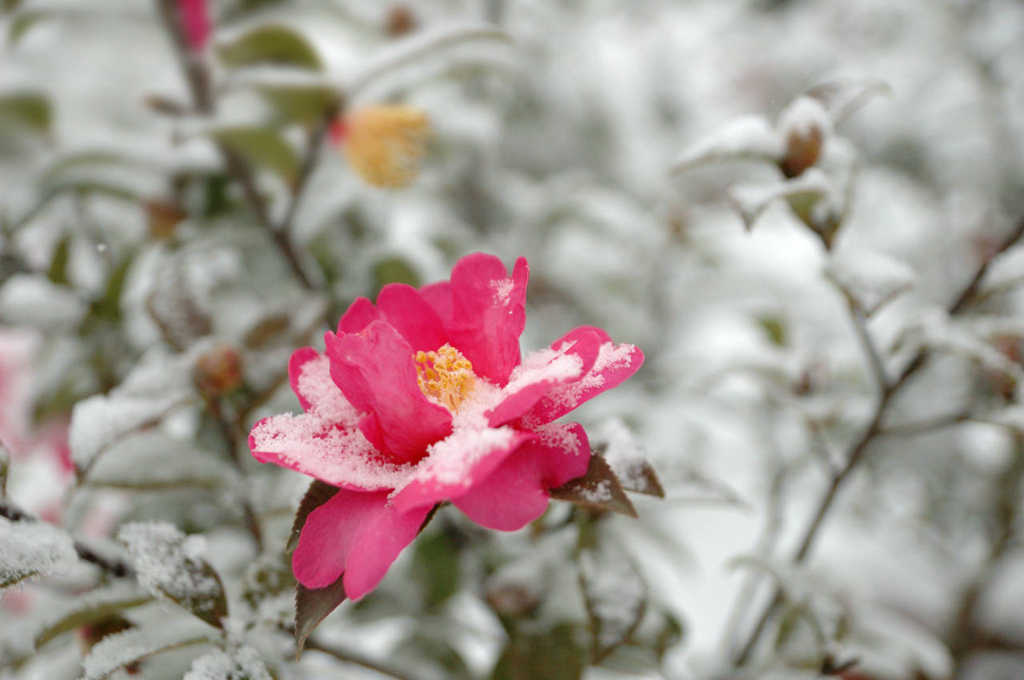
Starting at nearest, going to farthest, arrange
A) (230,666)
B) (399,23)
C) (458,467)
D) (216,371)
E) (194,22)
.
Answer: (458,467)
(230,666)
(216,371)
(194,22)
(399,23)

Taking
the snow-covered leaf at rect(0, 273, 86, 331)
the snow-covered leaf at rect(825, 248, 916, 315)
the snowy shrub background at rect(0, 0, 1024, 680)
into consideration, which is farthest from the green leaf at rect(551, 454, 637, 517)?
the snow-covered leaf at rect(0, 273, 86, 331)

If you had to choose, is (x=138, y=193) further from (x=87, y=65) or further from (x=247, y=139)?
(x=87, y=65)

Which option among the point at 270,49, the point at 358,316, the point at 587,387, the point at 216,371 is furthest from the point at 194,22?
the point at 587,387

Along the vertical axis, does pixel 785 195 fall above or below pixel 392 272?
above

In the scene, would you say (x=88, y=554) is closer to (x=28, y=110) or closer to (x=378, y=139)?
(x=378, y=139)

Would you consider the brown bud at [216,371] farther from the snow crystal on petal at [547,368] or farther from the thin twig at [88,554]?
the snow crystal on petal at [547,368]

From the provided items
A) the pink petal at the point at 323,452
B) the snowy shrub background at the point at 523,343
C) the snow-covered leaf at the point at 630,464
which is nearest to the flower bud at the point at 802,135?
the snowy shrub background at the point at 523,343

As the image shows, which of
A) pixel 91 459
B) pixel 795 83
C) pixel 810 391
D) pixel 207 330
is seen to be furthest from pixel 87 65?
pixel 795 83

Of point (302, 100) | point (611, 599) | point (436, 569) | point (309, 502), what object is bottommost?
point (436, 569)
